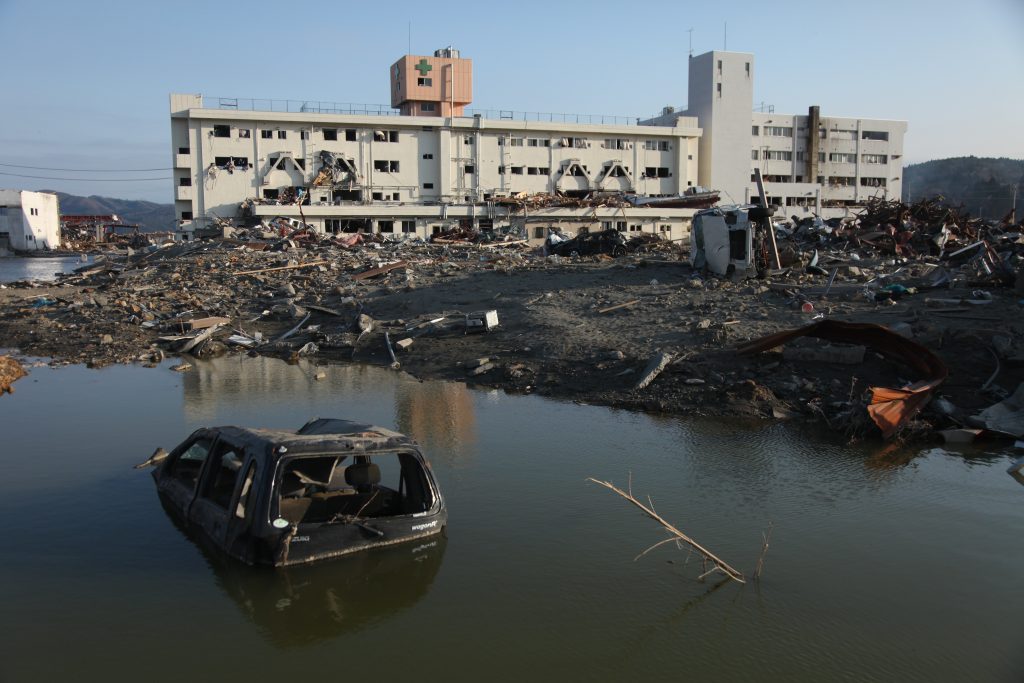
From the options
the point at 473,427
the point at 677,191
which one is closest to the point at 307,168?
the point at 677,191

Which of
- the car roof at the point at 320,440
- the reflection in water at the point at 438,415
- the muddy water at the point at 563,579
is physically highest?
the car roof at the point at 320,440

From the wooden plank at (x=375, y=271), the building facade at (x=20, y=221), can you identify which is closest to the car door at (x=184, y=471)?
the wooden plank at (x=375, y=271)

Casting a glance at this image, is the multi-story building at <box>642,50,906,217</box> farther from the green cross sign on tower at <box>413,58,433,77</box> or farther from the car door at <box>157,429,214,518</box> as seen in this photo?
the car door at <box>157,429,214,518</box>

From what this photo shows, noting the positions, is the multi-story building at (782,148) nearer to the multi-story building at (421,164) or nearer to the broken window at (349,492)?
the multi-story building at (421,164)

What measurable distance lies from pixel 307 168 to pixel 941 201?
117ft

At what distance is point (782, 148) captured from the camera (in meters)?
66.8

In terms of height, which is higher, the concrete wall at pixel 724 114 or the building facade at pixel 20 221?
the concrete wall at pixel 724 114

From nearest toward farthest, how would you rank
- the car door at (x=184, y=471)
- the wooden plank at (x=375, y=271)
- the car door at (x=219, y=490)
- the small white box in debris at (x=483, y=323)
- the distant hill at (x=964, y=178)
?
the car door at (x=219, y=490)
the car door at (x=184, y=471)
the small white box in debris at (x=483, y=323)
the wooden plank at (x=375, y=271)
the distant hill at (x=964, y=178)

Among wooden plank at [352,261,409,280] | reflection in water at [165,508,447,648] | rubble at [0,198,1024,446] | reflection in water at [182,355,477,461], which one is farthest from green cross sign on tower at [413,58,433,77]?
reflection in water at [165,508,447,648]

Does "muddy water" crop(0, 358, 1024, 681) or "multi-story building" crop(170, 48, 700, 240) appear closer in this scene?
"muddy water" crop(0, 358, 1024, 681)

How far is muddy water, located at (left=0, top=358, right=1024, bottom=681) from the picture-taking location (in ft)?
→ 17.7

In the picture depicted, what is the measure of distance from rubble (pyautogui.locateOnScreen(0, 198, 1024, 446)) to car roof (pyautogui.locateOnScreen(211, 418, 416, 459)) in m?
5.99

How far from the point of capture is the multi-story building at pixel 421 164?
155 ft

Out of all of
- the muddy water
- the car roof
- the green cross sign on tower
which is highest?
the green cross sign on tower
